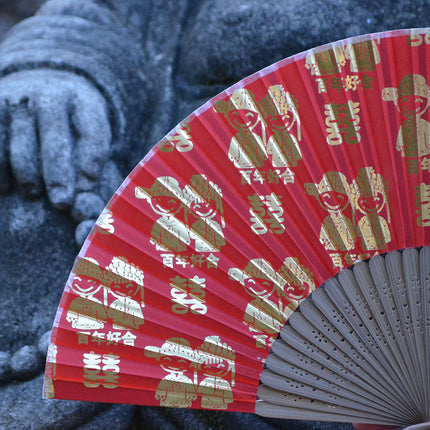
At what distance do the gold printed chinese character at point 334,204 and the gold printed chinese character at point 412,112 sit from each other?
11cm

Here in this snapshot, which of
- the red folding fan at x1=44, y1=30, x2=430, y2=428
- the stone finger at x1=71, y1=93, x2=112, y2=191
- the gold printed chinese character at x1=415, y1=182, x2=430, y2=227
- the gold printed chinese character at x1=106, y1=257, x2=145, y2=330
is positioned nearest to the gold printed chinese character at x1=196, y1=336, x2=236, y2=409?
the red folding fan at x1=44, y1=30, x2=430, y2=428

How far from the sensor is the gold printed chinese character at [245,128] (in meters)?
1.06

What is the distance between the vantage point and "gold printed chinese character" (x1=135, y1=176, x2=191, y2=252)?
42.0 inches

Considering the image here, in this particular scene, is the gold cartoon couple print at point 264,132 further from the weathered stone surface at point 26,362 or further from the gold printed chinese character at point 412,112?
the weathered stone surface at point 26,362

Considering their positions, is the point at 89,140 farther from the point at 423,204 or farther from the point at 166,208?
the point at 423,204

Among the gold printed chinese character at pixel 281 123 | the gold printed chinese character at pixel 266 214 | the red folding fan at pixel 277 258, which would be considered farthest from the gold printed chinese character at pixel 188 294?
the gold printed chinese character at pixel 281 123

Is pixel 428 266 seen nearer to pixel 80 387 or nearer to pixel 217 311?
pixel 217 311

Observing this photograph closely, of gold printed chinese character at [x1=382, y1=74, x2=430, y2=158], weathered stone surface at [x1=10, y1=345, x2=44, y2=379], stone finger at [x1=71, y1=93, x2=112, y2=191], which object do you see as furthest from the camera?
stone finger at [x1=71, y1=93, x2=112, y2=191]

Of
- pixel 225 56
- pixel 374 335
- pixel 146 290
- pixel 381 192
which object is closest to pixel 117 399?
pixel 146 290

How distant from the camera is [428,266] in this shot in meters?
1.07

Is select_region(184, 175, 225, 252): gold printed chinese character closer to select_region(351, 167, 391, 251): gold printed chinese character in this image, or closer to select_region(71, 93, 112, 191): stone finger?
select_region(351, 167, 391, 251): gold printed chinese character

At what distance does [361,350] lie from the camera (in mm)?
1061

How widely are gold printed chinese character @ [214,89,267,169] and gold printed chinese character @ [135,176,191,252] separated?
108 millimetres

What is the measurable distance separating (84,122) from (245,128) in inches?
24.0
